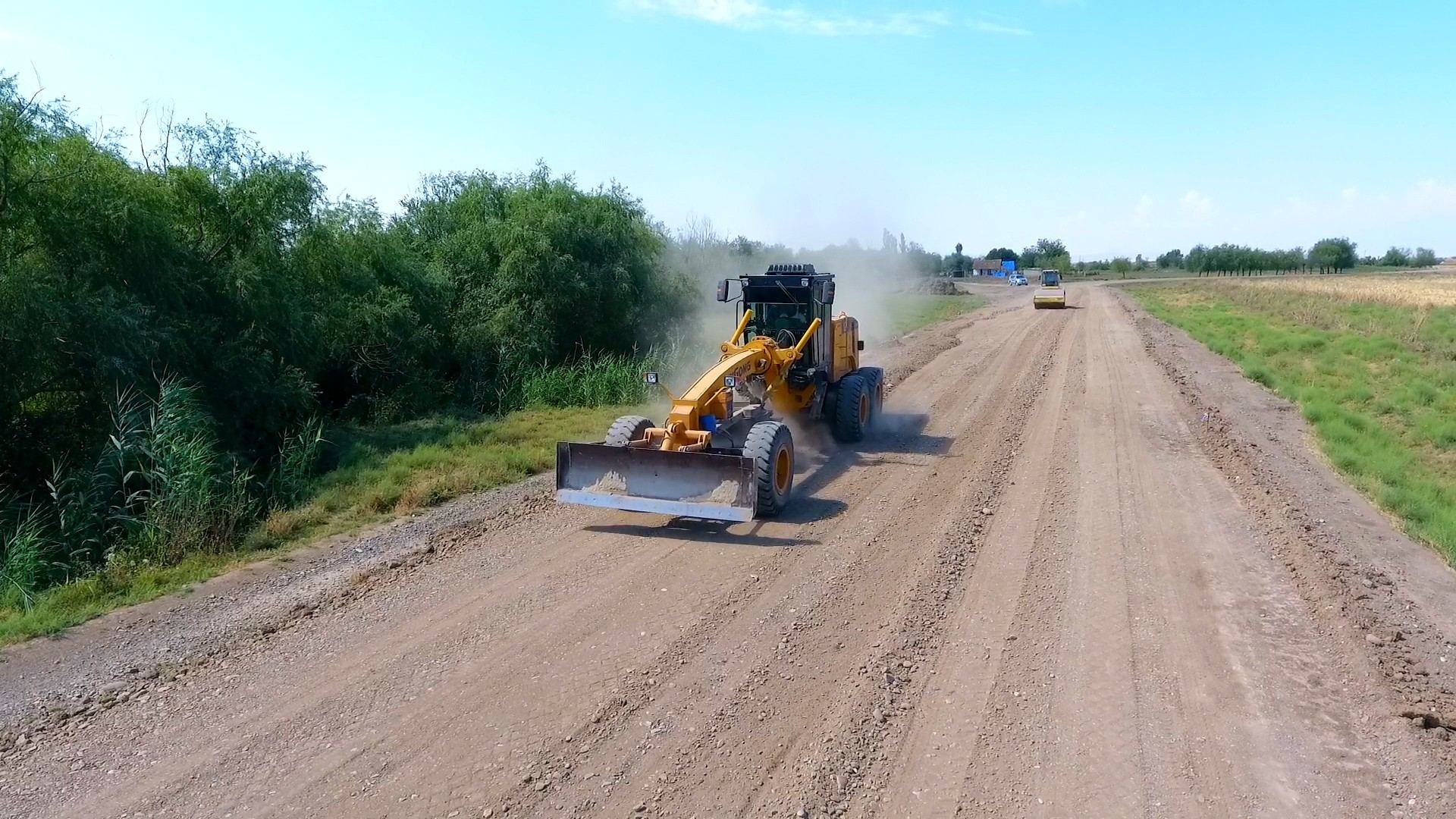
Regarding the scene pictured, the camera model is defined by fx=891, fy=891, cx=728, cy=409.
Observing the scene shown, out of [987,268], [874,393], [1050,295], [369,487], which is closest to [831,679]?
[369,487]

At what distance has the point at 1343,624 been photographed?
20.7ft

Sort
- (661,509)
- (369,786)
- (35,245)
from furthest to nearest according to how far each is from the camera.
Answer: (35,245)
(661,509)
(369,786)

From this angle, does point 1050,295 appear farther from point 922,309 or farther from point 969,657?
point 969,657

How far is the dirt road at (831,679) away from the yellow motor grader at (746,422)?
38cm

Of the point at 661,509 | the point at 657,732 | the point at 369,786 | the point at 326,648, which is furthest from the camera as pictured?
the point at 661,509

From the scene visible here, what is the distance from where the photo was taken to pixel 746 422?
34.9 feet

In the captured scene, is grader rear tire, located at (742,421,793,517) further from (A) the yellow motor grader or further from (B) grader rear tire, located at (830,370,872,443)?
(B) grader rear tire, located at (830,370,872,443)

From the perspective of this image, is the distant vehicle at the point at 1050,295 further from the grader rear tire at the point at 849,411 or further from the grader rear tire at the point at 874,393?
the grader rear tire at the point at 849,411

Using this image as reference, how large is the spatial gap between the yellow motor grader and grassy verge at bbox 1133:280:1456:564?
20.1 feet

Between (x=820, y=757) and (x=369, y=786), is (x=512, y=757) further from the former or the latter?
(x=820, y=757)

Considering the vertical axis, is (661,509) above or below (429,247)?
below

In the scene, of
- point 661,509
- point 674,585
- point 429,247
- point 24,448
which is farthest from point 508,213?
point 674,585

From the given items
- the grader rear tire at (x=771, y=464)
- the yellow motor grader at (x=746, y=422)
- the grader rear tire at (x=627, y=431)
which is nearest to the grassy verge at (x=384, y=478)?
the grader rear tire at (x=627, y=431)

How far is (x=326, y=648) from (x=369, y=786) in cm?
200
